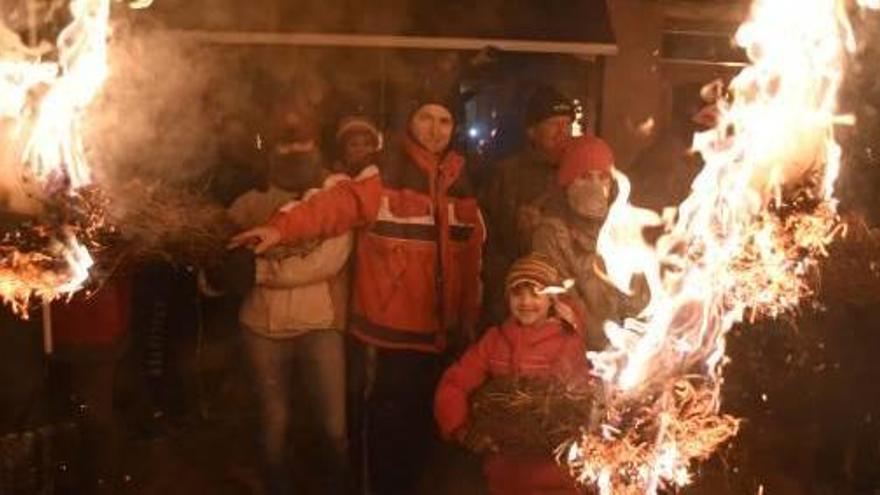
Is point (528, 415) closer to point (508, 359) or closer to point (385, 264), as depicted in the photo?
point (508, 359)

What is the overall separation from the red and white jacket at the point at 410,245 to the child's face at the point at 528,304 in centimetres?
78

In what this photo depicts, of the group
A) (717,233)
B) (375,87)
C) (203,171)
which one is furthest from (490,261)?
(375,87)

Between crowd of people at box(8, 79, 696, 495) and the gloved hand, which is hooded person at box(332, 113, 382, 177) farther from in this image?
the gloved hand

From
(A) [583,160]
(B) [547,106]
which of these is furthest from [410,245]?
(B) [547,106]

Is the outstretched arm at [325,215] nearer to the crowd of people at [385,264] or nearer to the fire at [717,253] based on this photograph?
the crowd of people at [385,264]

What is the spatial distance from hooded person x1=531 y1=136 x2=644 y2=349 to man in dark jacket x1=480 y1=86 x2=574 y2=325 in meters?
0.23

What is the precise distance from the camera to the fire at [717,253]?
4203mm

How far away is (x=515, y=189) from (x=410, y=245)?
71 cm

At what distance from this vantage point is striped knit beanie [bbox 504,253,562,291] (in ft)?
16.2

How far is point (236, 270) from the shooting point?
5.45 metres

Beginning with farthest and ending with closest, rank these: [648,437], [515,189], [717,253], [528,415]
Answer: [515,189], [717,253], [528,415], [648,437]

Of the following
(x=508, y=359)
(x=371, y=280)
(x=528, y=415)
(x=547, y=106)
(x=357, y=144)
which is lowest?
(x=528, y=415)

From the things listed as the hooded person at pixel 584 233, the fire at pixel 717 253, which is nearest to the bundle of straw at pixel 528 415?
the fire at pixel 717 253

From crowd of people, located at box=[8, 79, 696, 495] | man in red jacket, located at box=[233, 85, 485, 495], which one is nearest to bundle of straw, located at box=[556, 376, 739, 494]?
crowd of people, located at box=[8, 79, 696, 495]
